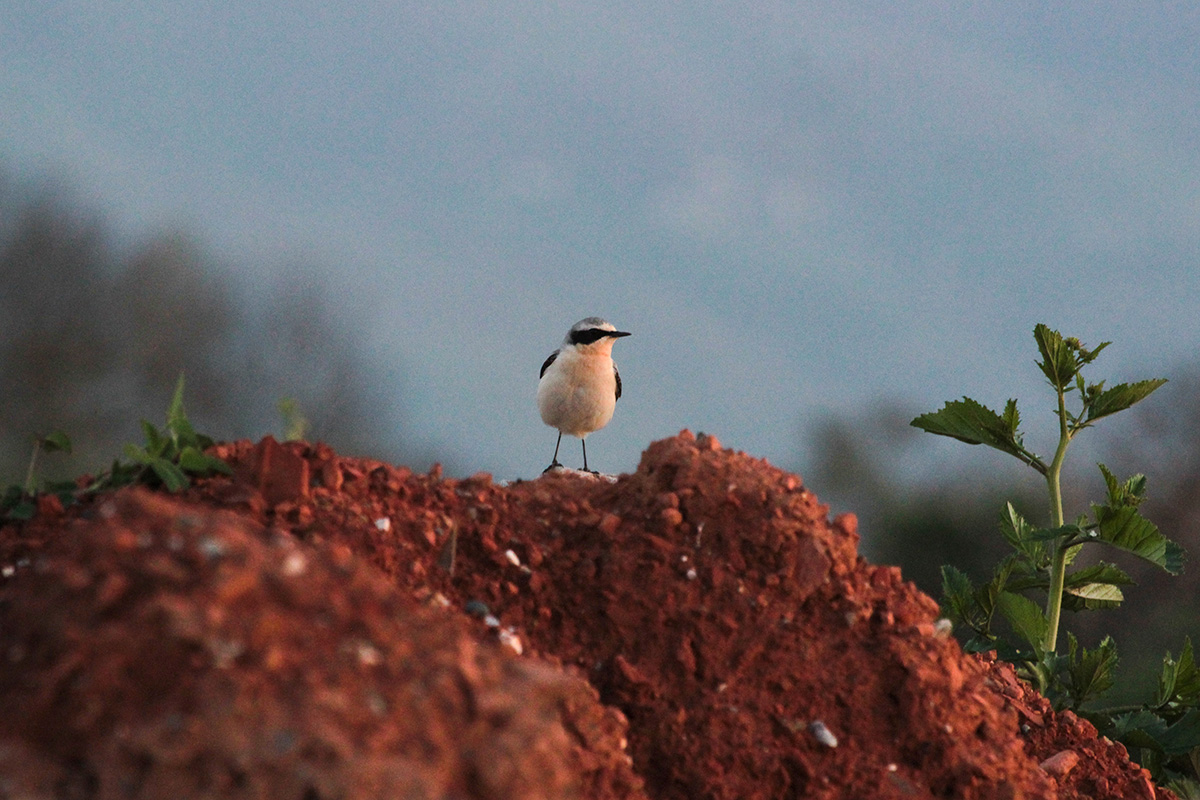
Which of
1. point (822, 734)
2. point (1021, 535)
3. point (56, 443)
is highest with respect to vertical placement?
point (56, 443)

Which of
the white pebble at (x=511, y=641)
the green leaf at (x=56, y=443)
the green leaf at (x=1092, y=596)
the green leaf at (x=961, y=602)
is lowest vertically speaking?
the green leaf at (x=961, y=602)

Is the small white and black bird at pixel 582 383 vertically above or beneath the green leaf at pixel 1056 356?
beneath

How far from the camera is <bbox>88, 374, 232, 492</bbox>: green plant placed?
3.67 m

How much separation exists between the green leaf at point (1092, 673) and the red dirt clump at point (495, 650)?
0.44 meters

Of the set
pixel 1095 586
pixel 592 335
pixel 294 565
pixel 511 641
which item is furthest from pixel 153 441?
pixel 592 335

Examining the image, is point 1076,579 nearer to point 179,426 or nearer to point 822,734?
point 822,734

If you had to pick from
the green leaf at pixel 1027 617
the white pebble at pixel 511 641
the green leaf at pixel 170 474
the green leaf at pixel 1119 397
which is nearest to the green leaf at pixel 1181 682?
the green leaf at pixel 1027 617

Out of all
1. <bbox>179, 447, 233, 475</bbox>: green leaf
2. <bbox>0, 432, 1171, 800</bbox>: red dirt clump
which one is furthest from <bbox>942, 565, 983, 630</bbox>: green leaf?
<bbox>179, 447, 233, 475</bbox>: green leaf

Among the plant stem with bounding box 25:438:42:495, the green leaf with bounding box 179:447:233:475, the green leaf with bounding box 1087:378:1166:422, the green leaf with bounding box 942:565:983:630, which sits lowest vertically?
the green leaf with bounding box 942:565:983:630

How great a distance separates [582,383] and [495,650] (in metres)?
5.30

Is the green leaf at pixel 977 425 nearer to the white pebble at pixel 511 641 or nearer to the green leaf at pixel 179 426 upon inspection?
the white pebble at pixel 511 641

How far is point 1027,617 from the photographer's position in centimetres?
533

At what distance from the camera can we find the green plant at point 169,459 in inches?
145

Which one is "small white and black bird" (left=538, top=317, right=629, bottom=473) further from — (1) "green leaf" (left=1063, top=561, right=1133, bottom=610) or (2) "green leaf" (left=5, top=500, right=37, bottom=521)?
(2) "green leaf" (left=5, top=500, right=37, bottom=521)
